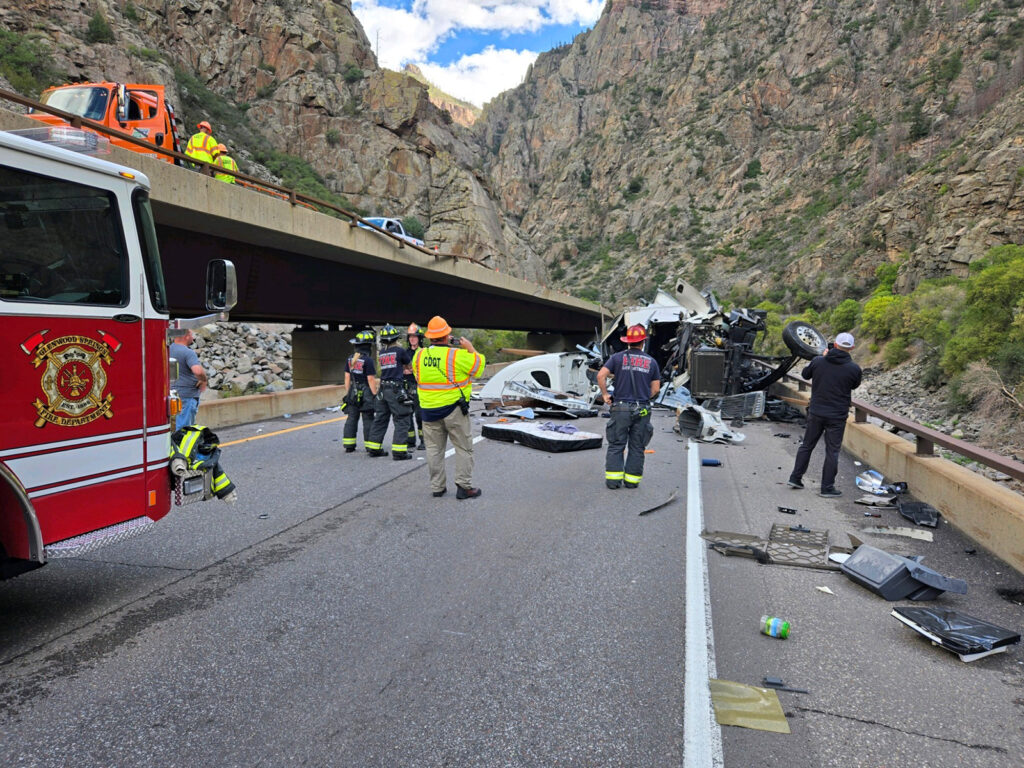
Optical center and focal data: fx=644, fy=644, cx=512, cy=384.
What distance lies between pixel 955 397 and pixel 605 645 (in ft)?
45.8

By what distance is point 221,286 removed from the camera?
4.31 meters

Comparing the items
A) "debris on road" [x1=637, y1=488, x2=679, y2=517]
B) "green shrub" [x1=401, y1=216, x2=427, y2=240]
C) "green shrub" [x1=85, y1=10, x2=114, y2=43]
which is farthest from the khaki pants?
"green shrub" [x1=401, y1=216, x2=427, y2=240]

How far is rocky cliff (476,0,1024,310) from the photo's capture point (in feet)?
109

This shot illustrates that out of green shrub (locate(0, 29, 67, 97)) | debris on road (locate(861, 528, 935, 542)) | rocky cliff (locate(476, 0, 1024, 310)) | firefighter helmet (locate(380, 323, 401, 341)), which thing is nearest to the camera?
debris on road (locate(861, 528, 935, 542))

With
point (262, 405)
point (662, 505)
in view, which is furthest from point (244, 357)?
point (662, 505)

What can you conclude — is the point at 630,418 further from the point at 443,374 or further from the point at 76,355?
the point at 76,355

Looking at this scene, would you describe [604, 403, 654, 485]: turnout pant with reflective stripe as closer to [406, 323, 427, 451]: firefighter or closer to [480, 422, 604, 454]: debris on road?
[480, 422, 604, 454]: debris on road

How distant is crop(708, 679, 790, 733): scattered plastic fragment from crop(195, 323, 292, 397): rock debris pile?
66.9ft

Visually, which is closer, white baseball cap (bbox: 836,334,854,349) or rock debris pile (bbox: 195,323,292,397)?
white baseball cap (bbox: 836,334,854,349)

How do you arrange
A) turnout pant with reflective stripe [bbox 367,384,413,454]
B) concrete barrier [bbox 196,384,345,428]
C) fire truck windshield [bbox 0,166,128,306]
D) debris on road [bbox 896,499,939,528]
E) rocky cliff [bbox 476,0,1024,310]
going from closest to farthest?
fire truck windshield [bbox 0,166,128,306] < debris on road [bbox 896,499,939,528] < turnout pant with reflective stripe [bbox 367,384,413,454] < concrete barrier [bbox 196,384,345,428] < rocky cliff [bbox 476,0,1024,310]

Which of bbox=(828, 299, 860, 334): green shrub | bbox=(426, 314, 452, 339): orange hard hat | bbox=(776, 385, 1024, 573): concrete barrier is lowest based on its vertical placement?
bbox=(776, 385, 1024, 573): concrete barrier

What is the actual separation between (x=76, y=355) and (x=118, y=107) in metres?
12.4

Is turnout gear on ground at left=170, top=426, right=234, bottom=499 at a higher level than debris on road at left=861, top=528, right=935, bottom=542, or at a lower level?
higher

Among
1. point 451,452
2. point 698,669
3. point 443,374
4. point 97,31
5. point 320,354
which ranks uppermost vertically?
point 97,31
